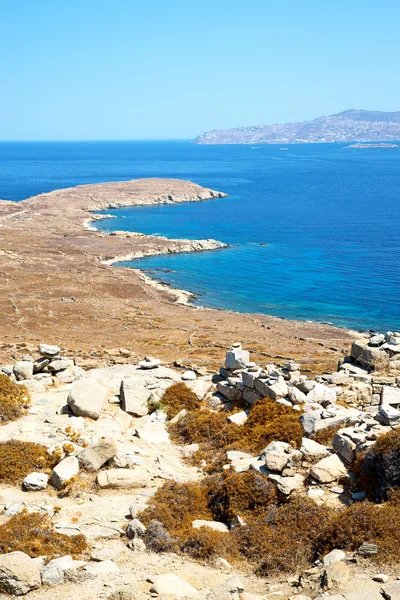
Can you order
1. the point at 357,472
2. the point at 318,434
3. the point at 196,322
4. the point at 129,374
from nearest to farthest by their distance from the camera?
the point at 357,472 → the point at 318,434 → the point at 129,374 → the point at 196,322

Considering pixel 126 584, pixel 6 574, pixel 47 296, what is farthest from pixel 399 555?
pixel 47 296

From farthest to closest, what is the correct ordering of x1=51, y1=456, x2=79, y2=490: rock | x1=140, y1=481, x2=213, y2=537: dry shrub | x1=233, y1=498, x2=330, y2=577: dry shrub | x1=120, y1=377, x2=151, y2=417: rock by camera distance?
x1=120, y1=377, x2=151, y2=417: rock < x1=51, y1=456, x2=79, y2=490: rock < x1=140, y1=481, x2=213, y2=537: dry shrub < x1=233, y1=498, x2=330, y2=577: dry shrub

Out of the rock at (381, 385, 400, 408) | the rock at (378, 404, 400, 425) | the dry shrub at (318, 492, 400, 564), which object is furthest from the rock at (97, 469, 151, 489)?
the rock at (381, 385, 400, 408)

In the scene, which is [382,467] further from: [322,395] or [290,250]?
[290,250]

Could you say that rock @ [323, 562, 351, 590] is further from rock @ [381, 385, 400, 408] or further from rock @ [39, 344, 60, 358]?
rock @ [39, 344, 60, 358]

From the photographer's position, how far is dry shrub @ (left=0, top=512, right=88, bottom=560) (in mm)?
11930

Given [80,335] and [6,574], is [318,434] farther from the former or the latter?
[80,335]

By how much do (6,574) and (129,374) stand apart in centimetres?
1351

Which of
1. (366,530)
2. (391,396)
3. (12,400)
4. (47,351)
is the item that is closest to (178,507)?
(366,530)

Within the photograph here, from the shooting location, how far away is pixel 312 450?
15.5 metres

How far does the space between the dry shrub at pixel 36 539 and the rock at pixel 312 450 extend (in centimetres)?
631

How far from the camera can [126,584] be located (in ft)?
35.7

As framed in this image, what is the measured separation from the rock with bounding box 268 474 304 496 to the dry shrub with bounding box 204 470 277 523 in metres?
0.16

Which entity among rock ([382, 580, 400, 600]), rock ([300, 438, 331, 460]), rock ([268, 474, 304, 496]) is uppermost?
rock ([382, 580, 400, 600])
